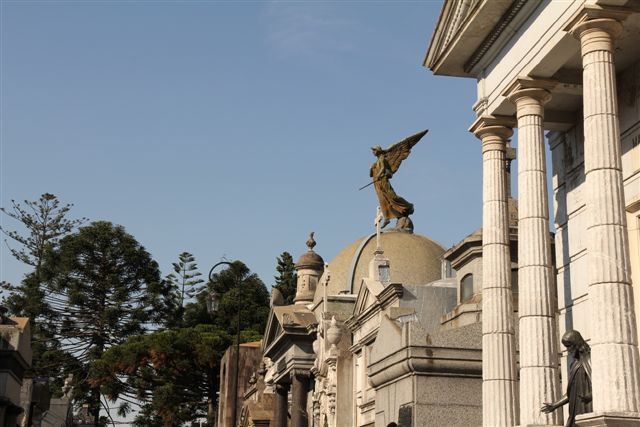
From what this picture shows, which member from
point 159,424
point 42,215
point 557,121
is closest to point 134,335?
point 159,424

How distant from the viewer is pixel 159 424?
187 ft

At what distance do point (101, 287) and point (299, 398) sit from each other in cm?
3208

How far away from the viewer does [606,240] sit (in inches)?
448

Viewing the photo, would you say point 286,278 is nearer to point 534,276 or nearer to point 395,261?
point 395,261

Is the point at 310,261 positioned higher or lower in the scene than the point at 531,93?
higher

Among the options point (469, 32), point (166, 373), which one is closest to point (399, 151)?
point (469, 32)

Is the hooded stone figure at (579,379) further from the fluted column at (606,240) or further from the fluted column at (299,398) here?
the fluted column at (299,398)

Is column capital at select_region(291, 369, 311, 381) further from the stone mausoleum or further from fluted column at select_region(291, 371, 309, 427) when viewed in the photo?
the stone mausoleum

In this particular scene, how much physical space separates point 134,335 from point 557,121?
155 feet

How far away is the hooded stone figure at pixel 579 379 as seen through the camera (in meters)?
11.3

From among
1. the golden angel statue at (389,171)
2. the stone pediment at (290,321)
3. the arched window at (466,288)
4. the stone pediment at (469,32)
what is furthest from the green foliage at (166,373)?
the stone pediment at (469,32)

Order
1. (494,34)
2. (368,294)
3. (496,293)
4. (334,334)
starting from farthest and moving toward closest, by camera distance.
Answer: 1. (334,334)
2. (368,294)
3. (494,34)
4. (496,293)

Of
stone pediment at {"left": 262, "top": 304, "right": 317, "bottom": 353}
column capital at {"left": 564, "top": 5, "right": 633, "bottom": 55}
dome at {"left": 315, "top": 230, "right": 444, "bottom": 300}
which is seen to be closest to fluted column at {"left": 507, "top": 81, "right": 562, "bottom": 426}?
column capital at {"left": 564, "top": 5, "right": 633, "bottom": 55}

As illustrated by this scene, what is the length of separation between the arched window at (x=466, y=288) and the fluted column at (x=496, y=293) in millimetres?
7498
